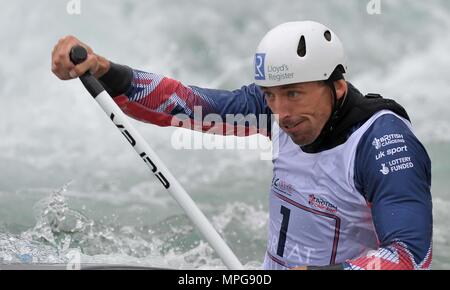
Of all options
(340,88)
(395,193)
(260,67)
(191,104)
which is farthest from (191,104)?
(395,193)

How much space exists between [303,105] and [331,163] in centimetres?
24

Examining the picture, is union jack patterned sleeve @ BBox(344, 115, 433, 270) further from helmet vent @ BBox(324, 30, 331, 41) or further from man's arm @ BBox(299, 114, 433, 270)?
helmet vent @ BBox(324, 30, 331, 41)

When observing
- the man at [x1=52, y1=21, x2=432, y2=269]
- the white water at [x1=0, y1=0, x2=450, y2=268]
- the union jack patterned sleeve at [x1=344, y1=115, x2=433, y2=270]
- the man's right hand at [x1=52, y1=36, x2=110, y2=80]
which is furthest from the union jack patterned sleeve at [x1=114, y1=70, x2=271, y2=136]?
the white water at [x1=0, y1=0, x2=450, y2=268]

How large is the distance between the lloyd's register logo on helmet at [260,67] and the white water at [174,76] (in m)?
5.47

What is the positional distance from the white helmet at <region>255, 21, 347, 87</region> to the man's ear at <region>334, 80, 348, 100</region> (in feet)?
0.10

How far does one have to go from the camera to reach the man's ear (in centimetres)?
272

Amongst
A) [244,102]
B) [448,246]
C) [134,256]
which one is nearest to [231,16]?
[448,246]

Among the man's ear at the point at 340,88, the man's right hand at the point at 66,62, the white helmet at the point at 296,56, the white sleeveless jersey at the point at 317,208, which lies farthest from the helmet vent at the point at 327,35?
the man's right hand at the point at 66,62

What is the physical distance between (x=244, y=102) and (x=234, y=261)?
948mm

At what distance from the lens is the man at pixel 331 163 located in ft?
7.77

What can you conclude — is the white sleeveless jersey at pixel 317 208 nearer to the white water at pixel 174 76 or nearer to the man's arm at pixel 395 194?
the man's arm at pixel 395 194

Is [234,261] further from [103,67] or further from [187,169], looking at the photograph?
[187,169]

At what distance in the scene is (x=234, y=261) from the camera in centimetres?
247

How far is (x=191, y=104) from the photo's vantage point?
3268 mm
